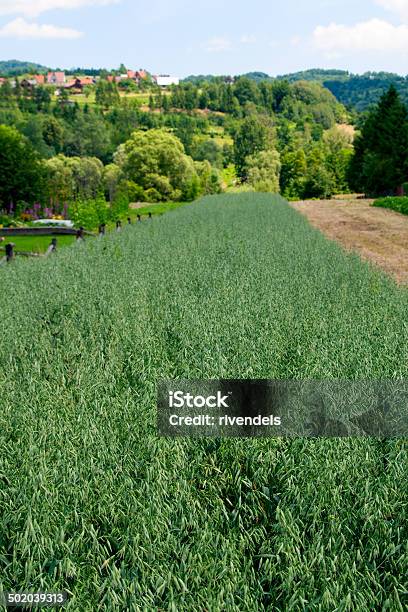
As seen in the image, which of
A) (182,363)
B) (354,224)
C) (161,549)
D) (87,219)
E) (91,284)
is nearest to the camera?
(161,549)

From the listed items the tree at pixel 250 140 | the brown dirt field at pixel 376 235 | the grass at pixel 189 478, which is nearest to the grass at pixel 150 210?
the brown dirt field at pixel 376 235

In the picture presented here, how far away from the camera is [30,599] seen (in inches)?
93.0

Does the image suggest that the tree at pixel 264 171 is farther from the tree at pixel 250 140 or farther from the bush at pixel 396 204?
the bush at pixel 396 204

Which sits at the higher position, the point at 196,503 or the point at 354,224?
the point at 196,503

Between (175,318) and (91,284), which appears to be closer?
(175,318)

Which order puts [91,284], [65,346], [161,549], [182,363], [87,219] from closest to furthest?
[161,549]
[182,363]
[65,346]
[91,284]
[87,219]

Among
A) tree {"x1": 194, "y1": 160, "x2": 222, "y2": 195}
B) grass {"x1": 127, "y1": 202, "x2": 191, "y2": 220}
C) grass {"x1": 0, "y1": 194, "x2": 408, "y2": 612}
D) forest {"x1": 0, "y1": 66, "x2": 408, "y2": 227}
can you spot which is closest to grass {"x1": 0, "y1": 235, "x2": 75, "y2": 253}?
forest {"x1": 0, "y1": 66, "x2": 408, "y2": 227}

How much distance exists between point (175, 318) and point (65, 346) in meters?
1.24

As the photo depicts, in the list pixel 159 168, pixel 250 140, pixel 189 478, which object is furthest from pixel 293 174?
pixel 189 478

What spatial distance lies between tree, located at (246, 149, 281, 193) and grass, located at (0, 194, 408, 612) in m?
94.4

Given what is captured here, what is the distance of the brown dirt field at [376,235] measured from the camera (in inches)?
652

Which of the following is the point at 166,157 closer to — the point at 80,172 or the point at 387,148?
the point at 80,172

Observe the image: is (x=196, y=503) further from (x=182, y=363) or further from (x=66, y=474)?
(x=182, y=363)

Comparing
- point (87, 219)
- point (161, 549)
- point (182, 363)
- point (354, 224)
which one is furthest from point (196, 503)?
point (354, 224)
